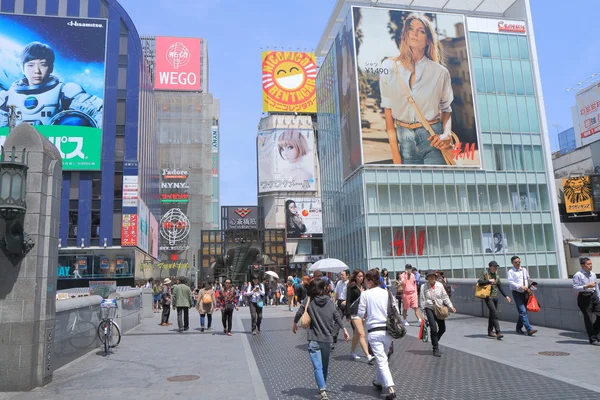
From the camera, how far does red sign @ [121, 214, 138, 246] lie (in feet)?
179

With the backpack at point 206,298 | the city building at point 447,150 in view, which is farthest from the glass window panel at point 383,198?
the backpack at point 206,298

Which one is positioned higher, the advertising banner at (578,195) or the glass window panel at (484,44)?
the glass window panel at (484,44)

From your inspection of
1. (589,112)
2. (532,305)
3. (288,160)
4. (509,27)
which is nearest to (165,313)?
(532,305)

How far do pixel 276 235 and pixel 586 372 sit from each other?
91.5m

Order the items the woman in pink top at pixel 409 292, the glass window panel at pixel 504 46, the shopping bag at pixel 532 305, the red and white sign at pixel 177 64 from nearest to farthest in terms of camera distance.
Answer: the shopping bag at pixel 532 305 < the woman in pink top at pixel 409 292 < the glass window panel at pixel 504 46 < the red and white sign at pixel 177 64

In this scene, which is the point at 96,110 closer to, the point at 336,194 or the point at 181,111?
the point at 336,194

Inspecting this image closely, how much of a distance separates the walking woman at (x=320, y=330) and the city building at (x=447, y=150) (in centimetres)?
3844

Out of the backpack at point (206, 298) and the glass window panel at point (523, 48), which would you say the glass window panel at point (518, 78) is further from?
the backpack at point (206, 298)

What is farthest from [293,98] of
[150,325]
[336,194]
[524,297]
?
[524,297]

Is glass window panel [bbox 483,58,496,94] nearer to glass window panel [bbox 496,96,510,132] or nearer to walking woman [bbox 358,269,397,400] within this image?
glass window panel [bbox 496,96,510,132]

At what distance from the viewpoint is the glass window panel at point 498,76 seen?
5134cm

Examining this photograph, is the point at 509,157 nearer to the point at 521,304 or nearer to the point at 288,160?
the point at 521,304

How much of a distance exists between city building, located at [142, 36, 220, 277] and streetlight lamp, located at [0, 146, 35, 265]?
6653 cm

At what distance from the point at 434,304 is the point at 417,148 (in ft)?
129
